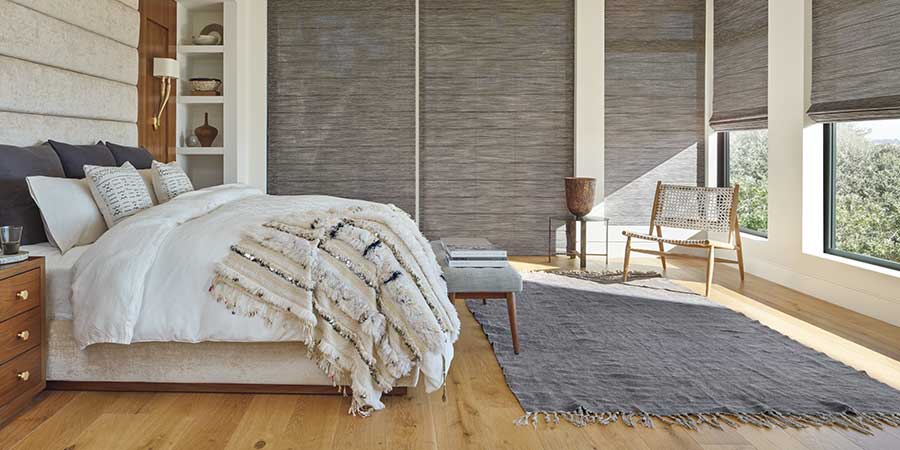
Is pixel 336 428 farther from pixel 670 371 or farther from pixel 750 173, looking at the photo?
pixel 750 173

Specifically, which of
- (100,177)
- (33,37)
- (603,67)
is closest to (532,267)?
(603,67)

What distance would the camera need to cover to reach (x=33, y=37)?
3295 millimetres

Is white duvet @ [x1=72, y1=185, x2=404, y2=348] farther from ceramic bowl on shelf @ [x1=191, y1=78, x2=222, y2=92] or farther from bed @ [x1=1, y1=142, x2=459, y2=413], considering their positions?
ceramic bowl on shelf @ [x1=191, y1=78, x2=222, y2=92]

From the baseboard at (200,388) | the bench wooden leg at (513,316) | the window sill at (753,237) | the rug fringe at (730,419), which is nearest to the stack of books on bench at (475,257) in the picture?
the bench wooden leg at (513,316)

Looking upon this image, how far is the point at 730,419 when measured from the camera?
7.52ft

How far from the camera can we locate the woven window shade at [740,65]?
5.18m

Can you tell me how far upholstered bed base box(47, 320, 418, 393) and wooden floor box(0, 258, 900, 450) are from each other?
6 centimetres

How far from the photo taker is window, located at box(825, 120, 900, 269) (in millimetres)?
3982

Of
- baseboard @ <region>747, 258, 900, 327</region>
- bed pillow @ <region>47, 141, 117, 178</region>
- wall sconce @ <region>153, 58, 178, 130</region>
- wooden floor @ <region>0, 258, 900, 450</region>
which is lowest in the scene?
wooden floor @ <region>0, 258, 900, 450</region>

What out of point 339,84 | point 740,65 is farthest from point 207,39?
point 740,65

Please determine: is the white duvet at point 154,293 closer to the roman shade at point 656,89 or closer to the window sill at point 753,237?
the window sill at point 753,237

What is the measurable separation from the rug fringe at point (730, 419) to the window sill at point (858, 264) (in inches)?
71.5

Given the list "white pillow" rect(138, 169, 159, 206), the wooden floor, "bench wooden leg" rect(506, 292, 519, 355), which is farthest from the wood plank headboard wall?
"bench wooden leg" rect(506, 292, 519, 355)

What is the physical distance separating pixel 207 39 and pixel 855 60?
511 cm
